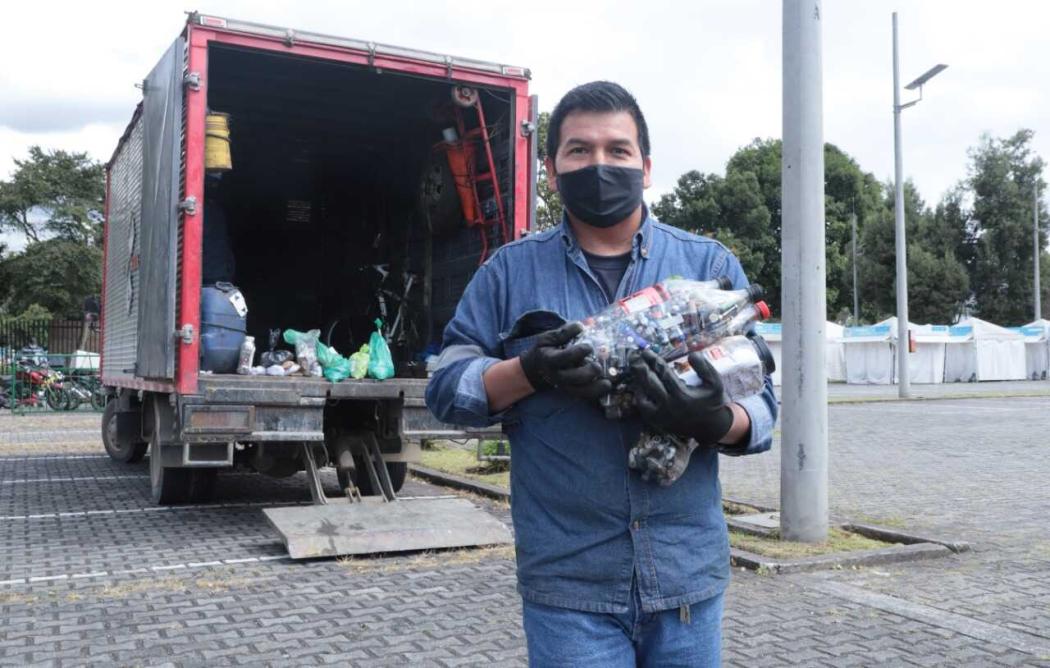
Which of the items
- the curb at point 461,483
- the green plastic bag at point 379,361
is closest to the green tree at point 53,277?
the curb at point 461,483

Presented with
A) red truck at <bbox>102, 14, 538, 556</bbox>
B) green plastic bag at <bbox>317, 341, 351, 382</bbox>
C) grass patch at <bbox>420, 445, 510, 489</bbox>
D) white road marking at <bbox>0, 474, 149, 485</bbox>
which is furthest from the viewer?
white road marking at <bbox>0, 474, 149, 485</bbox>

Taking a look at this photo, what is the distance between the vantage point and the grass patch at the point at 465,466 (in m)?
10.1

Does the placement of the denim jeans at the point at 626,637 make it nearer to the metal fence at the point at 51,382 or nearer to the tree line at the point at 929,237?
the metal fence at the point at 51,382

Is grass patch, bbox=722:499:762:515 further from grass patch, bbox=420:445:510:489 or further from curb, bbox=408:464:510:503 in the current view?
grass patch, bbox=420:445:510:489

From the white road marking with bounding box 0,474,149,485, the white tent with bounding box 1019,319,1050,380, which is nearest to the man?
the white road marking with bounding box 0,474,149,485

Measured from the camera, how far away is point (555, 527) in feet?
6.41

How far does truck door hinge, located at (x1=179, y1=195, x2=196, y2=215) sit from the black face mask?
5.36 m

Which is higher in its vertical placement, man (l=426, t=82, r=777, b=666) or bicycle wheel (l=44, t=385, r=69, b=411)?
man (l=426, t=82, r=777, b=666)

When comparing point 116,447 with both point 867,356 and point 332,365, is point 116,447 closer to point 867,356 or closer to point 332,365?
point 332,365

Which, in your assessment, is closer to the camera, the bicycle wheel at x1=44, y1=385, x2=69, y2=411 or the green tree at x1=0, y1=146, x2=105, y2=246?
the bicycle wheel at x1=44, y1=385, x2=69, y2=411

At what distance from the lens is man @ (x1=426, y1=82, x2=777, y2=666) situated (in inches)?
73.9

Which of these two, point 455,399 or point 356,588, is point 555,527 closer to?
point 455,399

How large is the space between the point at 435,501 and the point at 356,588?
1.89 metres

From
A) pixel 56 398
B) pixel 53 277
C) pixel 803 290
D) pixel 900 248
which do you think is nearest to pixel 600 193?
pixel 803 290
